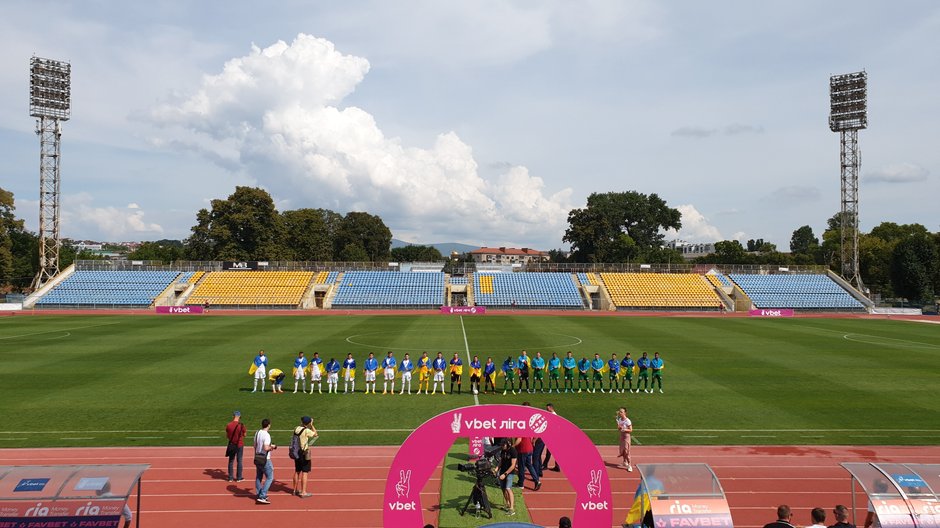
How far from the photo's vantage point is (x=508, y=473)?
10.6 m

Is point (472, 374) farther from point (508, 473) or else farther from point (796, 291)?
point (796, 291)

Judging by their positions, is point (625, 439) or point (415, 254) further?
point (415, 254)

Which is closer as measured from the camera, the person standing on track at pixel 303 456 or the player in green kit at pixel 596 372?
the person standing on track at pixel 303 456

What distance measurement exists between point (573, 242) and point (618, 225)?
14525 millimetres

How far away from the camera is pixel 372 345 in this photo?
108 feet

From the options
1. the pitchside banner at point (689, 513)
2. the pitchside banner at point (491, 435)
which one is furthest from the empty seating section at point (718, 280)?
the pitchside banner at point (491, 435)

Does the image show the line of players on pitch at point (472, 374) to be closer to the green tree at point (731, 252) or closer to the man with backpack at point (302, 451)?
the man with backpack at point (302, 451)

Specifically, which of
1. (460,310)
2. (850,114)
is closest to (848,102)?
(850,114)

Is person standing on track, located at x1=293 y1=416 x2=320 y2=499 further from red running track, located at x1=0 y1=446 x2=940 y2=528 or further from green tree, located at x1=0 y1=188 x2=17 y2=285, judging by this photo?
green tree, located at x1=0 y1=188 x2=17 y2=285

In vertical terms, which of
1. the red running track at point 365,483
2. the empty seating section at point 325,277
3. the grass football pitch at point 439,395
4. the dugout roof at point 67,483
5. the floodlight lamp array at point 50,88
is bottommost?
the red running track at point 365,483

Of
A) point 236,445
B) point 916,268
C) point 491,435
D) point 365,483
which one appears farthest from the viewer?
point 916,268

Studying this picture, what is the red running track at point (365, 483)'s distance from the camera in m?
10.8

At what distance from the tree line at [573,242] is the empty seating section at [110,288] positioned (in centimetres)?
864

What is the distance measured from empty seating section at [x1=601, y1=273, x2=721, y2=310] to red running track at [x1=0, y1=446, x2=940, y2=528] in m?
48.2
